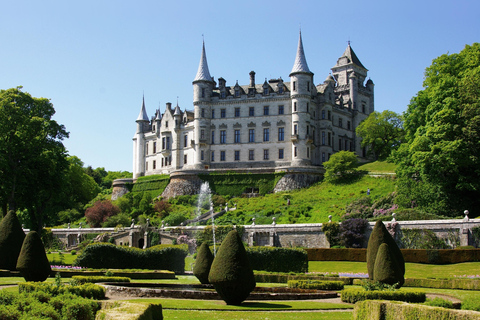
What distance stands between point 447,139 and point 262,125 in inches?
1392

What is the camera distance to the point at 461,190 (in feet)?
132

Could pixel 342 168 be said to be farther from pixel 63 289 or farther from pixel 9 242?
pixel 63 289

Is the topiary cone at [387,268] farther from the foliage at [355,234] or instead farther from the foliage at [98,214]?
the foliage at [98,214]

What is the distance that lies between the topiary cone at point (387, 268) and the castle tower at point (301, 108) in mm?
47407

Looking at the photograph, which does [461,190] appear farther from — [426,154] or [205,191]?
[205,191]

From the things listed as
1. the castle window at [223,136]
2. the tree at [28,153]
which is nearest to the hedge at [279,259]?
the tree at [28,153]

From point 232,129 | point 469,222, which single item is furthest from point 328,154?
point 469,222

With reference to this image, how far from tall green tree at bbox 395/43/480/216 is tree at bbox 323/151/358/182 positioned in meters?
17.7

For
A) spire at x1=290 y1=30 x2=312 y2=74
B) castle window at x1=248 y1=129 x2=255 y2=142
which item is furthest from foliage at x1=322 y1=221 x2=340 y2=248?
castle window at x1=248 y1=129 x2=255 y2=142

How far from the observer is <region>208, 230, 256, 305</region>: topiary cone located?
54.3 ft

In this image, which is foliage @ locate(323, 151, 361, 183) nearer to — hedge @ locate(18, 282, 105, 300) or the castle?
the castle

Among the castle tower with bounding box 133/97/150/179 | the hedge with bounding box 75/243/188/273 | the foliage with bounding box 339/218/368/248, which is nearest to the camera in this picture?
the hedge with bounding box 75/243/188/273

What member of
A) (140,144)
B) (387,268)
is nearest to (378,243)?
(387,268)

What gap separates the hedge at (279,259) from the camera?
32.3 m
